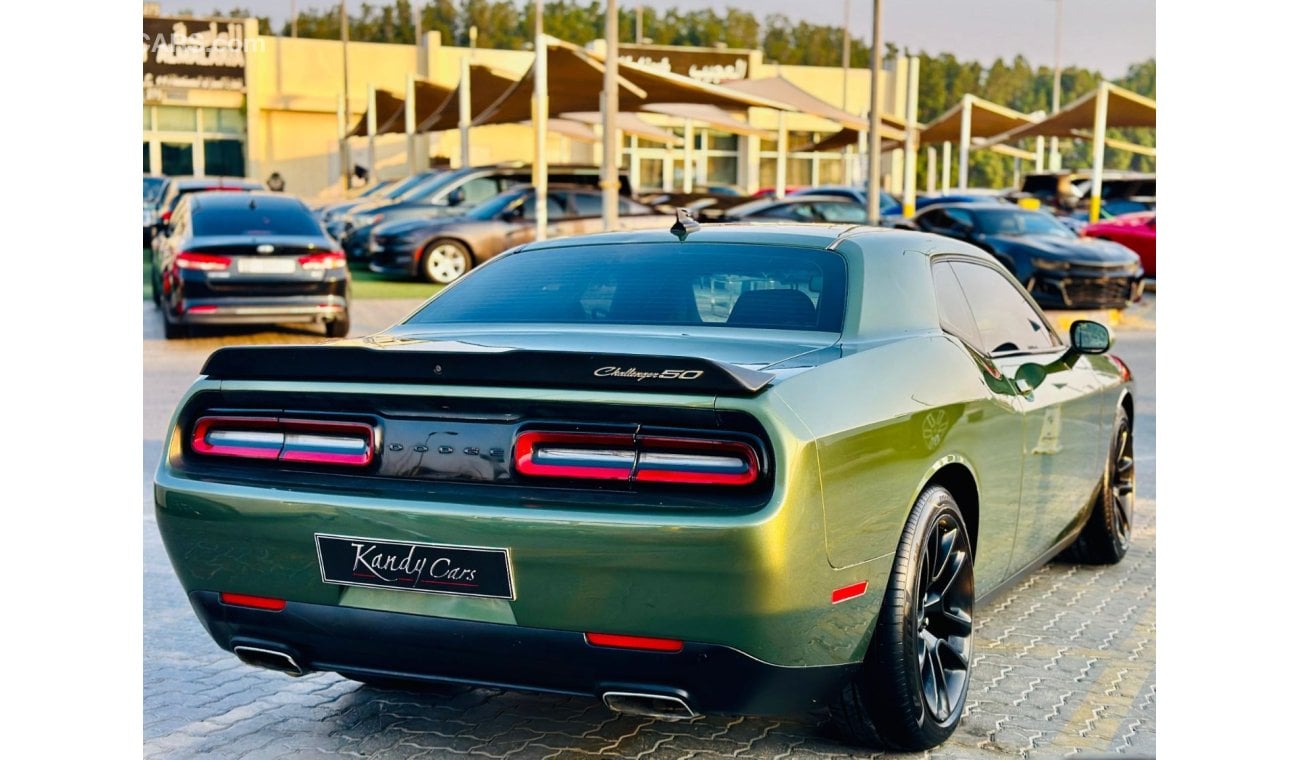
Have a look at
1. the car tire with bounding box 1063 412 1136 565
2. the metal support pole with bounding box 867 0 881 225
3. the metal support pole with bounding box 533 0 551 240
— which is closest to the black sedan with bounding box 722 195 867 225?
the metal support pole with bounding box 867 0 881 225

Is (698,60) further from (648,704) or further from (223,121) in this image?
(648,704)

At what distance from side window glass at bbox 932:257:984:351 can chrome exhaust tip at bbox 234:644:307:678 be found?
2.16 meters

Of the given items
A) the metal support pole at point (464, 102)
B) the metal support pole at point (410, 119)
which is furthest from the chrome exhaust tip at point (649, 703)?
the metal support pole at point (410, 119)

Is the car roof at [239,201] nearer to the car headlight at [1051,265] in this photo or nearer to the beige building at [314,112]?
the car headlight at [1051,265]

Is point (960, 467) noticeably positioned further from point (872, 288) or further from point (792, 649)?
point (792, 649)

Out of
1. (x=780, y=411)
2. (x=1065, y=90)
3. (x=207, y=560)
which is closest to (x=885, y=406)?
(x=780, y=411)

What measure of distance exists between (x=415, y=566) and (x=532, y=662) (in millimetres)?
350

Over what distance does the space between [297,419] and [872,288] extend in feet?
5.64

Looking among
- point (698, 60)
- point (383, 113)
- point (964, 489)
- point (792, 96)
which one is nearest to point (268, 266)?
point (964, 489)

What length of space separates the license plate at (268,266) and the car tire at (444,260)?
6933mm

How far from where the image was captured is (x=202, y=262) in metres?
14.3

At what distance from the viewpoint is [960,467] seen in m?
4.28

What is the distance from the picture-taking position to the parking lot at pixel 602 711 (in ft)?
13.6

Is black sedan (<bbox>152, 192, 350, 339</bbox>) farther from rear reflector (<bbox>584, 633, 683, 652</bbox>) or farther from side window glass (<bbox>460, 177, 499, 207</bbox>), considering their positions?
rear reflector (<bbox>584, 633, 683, 652</bbox>)
